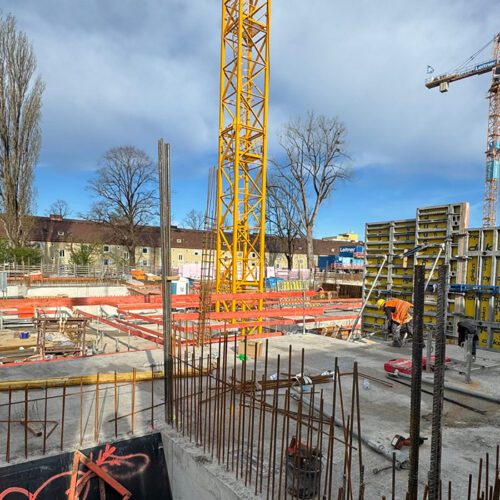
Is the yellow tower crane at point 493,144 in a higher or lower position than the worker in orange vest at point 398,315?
higher

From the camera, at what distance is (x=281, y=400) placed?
6.27 metres

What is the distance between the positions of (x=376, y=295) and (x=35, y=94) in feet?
101

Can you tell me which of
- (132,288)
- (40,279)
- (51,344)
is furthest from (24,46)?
(51,344)

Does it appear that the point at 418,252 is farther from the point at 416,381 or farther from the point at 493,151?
the point at 493,151

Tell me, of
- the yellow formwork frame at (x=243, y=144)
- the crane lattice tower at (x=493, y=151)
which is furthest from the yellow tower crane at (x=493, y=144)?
the yellow formwork frame at (x=243, y=144)

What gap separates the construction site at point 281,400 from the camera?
3662mm

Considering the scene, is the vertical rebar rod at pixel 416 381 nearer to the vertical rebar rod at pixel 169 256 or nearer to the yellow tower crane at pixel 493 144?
the vertical rebar rod at pixel 169 256

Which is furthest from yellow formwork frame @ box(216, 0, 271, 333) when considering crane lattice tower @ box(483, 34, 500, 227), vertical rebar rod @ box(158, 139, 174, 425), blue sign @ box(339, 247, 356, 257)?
crane lattice tower @ box(483, 34, 500, 227)

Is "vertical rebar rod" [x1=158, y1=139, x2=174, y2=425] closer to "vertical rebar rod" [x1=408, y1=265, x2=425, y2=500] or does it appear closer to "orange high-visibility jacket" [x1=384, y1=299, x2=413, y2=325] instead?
"vertical rebar rod" [x1=408, y1=265, x2=425, y2=500]

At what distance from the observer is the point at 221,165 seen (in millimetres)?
16766

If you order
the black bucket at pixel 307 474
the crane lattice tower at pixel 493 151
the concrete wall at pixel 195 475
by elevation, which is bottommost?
the concrete wall at pixel 195 475

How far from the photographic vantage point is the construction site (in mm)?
3662

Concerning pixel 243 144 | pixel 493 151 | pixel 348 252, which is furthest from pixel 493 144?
pixel 243 144

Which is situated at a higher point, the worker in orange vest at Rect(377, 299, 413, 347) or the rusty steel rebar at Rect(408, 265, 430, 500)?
the rusty steel rebar at Rect(408, 265, 430, 500)
